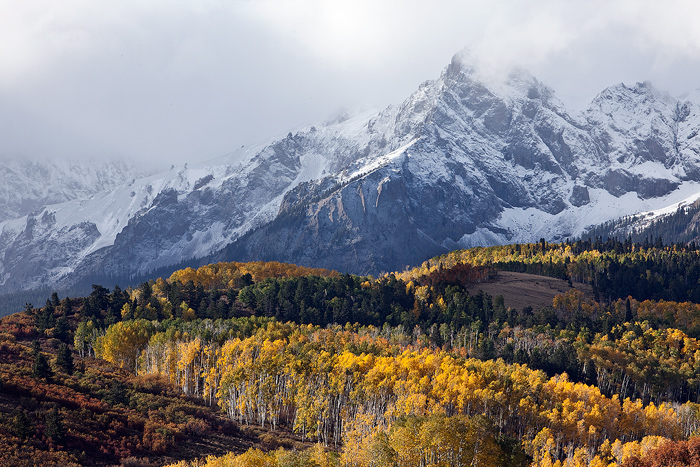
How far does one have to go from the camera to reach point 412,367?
11988cm

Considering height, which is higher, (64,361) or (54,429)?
(64,361)

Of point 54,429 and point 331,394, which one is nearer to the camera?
point 54,429

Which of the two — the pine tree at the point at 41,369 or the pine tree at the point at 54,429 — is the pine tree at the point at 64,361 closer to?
the pine tree at the point at 41,369

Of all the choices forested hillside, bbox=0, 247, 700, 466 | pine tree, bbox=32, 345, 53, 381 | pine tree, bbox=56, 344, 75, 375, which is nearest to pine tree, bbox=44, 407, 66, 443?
forested hillside, bbox=0, 247, 700, 466

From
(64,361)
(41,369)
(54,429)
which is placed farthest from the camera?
(64,361)

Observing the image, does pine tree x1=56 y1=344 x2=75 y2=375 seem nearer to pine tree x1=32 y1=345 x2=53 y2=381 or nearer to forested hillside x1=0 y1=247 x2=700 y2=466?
forested hillside x1=0 y1=247 x2=700 y2=466

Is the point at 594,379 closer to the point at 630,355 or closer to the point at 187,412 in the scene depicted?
the point at 630,355

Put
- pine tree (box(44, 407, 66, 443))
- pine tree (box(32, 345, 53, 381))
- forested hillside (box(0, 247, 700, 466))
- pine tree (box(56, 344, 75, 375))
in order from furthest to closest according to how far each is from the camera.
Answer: pine tree (box(56, 344, 75, 375)) → pine tree (box(32, 345, 53, 381)) → pine tree (box(44, 407, 66, 443)) → forested hillside (box(0, 247, 700, 466))

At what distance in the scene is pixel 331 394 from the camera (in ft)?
392

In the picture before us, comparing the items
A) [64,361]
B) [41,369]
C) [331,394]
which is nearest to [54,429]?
[41,369]

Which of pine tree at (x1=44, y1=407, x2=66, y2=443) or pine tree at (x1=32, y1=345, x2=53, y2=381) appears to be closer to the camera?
pine tree at (x1=44, y1=407, x2=66, y2=443)

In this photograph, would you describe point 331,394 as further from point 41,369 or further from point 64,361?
point 41,369

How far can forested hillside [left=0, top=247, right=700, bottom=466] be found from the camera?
81500mm

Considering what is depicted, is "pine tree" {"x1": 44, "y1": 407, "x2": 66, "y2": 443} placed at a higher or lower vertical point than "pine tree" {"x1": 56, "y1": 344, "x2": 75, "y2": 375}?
lower
